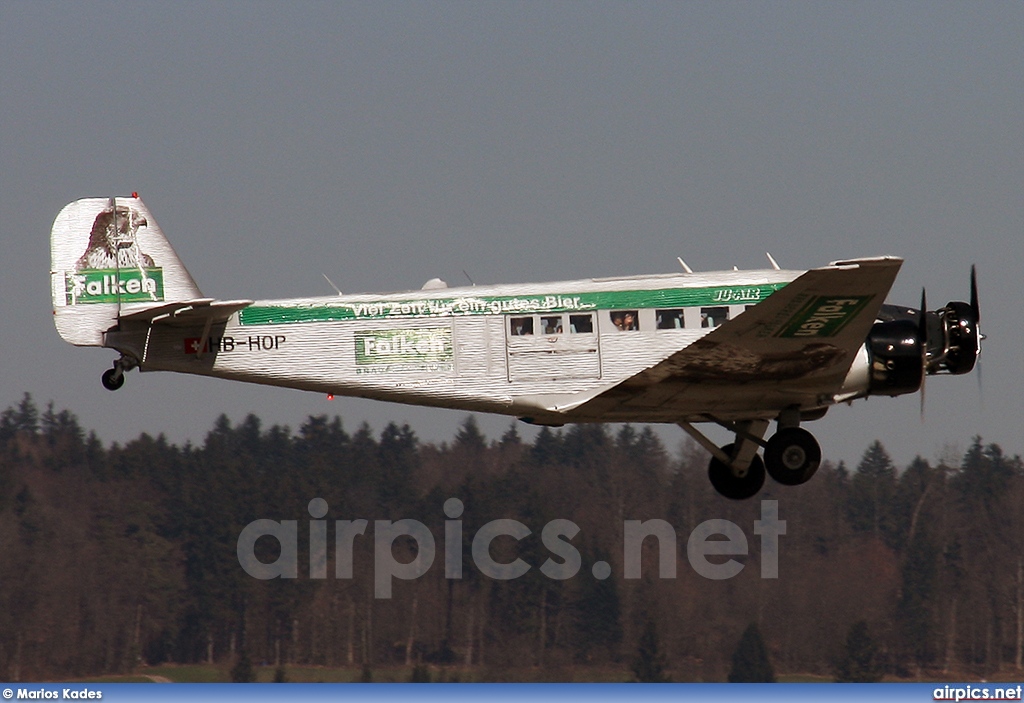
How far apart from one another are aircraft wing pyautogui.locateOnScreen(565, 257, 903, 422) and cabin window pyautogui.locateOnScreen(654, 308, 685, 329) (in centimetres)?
75

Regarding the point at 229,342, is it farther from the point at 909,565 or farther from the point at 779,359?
the point at 909,565

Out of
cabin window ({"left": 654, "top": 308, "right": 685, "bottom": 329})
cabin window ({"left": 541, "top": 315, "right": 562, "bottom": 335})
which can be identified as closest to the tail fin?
cabin window ({"left": 541, "top": 315, "right": 562, "bottom": 335})

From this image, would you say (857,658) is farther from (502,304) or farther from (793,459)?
(502,304)

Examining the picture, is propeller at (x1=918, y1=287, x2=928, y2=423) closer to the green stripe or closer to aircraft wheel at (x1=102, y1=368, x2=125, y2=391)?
the green stripe

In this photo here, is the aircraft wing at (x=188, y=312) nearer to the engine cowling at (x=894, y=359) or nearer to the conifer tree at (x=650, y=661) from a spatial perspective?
A: the engine cowling at (x=894, y=359)

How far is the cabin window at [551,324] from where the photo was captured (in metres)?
18.4

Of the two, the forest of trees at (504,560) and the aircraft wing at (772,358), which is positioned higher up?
the aircraft wing at (772,358)

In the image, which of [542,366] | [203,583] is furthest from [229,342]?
[203,583]

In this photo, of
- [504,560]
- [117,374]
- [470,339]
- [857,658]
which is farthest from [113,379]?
[504,560]

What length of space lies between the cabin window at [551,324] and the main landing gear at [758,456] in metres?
2.88

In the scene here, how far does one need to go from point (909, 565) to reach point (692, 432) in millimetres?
37591

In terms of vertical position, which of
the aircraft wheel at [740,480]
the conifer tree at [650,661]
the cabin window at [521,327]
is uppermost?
the cabin window at [521,327]

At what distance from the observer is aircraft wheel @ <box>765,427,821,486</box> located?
18922 millimetres
